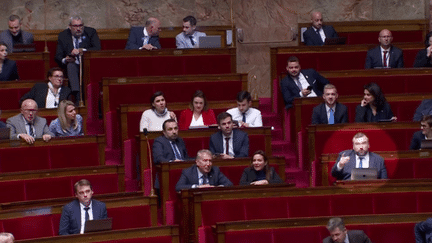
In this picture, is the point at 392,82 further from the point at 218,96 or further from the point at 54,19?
the point at 54,19

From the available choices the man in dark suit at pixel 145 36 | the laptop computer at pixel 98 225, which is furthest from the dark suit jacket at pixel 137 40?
the laptop computer at pixel 98 225

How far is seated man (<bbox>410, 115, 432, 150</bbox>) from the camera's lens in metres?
3.57

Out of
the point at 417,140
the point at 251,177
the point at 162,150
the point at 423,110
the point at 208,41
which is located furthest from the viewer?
the point at 208,41

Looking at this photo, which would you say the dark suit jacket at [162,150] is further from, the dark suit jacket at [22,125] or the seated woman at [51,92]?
the seated woman at [51,92]

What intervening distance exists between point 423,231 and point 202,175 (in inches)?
31.3

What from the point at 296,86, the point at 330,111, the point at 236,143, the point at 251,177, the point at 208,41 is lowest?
the point at 251,177

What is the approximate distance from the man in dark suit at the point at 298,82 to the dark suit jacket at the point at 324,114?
0.73 ft

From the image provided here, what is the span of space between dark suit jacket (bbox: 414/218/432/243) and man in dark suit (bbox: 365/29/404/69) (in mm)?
1550

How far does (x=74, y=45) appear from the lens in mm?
4363

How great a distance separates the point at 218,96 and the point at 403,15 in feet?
4.48

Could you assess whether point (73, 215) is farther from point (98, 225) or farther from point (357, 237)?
point (357, 237)

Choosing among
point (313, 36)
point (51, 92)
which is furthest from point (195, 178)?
point (313, 36)

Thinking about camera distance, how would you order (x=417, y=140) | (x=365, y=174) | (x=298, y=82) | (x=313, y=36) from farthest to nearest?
(x=313, y=36) → (x=298, y=82) → (x=417, y=140) → (x=365, y=174)

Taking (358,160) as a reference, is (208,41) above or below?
above
